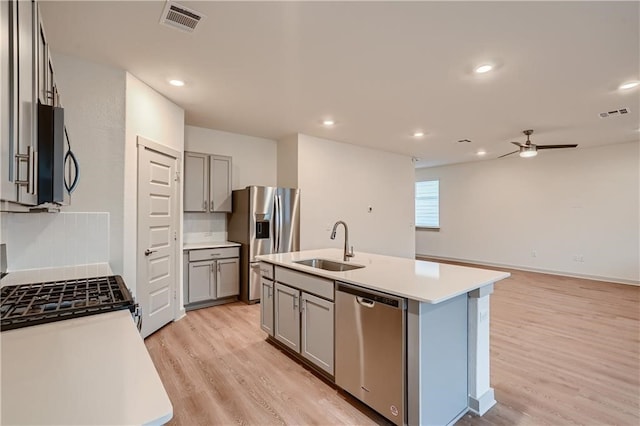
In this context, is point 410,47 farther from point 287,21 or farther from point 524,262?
point 524,262

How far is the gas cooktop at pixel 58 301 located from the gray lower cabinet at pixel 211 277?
2298 mm

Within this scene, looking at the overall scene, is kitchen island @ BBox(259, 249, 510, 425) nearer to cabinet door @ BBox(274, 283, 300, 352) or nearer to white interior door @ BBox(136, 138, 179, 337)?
cabinet door @ BBox(274, 283, 300, 352)

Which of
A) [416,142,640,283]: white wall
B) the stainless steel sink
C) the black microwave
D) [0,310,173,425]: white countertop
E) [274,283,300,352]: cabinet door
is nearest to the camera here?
[0,310,173,425]: white countertop

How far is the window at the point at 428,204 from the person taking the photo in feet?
28.6

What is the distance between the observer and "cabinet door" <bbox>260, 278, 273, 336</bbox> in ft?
9.95

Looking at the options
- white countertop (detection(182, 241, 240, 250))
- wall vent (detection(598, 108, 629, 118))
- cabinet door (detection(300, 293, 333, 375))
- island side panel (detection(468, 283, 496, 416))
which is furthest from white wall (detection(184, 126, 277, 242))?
wall vent (detection(598, 108, 629, 118))

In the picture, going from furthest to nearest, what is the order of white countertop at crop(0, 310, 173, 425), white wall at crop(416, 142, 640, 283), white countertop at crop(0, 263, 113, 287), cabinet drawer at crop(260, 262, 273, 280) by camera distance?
white wall at crop(416, 142, 640, 283) < cabinet drawer at crop(260, 262, 273, 280) < white countertop at crop(0, 263, 113, 287) < white countertop at crop(0, 310, 173, 425)

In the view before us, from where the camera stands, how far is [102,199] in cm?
270

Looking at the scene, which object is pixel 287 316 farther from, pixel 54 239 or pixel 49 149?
pixel 49 149

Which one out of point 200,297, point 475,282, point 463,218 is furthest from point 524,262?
point 200,297

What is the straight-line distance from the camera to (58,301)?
1441 mm

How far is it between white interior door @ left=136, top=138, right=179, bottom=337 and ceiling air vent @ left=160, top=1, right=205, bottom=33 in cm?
134

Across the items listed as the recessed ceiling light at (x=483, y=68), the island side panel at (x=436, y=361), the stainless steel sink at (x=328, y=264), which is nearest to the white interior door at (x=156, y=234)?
the stainless steel sink at (x=328, y=264)

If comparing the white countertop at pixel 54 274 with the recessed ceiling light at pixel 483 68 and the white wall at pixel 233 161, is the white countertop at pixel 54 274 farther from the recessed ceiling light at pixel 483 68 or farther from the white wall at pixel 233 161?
the recessed ceiling light at pixel 483 68
